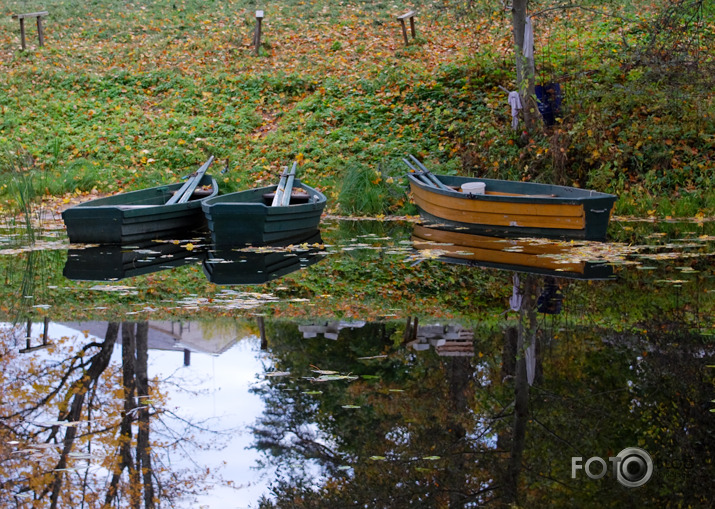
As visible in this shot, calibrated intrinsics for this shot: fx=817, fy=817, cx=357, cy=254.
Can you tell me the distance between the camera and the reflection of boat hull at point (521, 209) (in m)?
11.0

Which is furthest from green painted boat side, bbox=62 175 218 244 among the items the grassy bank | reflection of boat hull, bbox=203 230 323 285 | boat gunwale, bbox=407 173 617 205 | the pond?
boat gunwale, bbox=407 173 617 205

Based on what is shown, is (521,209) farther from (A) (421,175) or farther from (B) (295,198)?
(B) (295,198)

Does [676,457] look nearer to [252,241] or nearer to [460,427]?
[460,427]

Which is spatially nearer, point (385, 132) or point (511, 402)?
point (511, 402)

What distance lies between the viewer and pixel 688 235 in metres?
11.3

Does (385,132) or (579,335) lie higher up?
(385,132)

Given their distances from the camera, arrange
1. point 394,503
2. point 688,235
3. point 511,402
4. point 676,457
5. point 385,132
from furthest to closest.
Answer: point 385,132
point 688,235
point 511,402
point 676,457
point 394,503

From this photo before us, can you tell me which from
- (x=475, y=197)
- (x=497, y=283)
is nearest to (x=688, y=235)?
(x=475, y=197)

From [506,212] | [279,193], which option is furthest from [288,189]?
[506,212]

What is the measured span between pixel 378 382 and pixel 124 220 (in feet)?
23.3

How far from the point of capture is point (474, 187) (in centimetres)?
1302

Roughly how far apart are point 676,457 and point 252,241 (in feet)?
26.7

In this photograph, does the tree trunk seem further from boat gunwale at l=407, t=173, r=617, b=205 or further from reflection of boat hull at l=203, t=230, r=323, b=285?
reflection of boat hull at l=203, t=230, r=323, b=285

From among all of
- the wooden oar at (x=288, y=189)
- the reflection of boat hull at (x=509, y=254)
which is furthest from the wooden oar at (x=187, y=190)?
the reflection of boat hull at (x=509, y=254)
